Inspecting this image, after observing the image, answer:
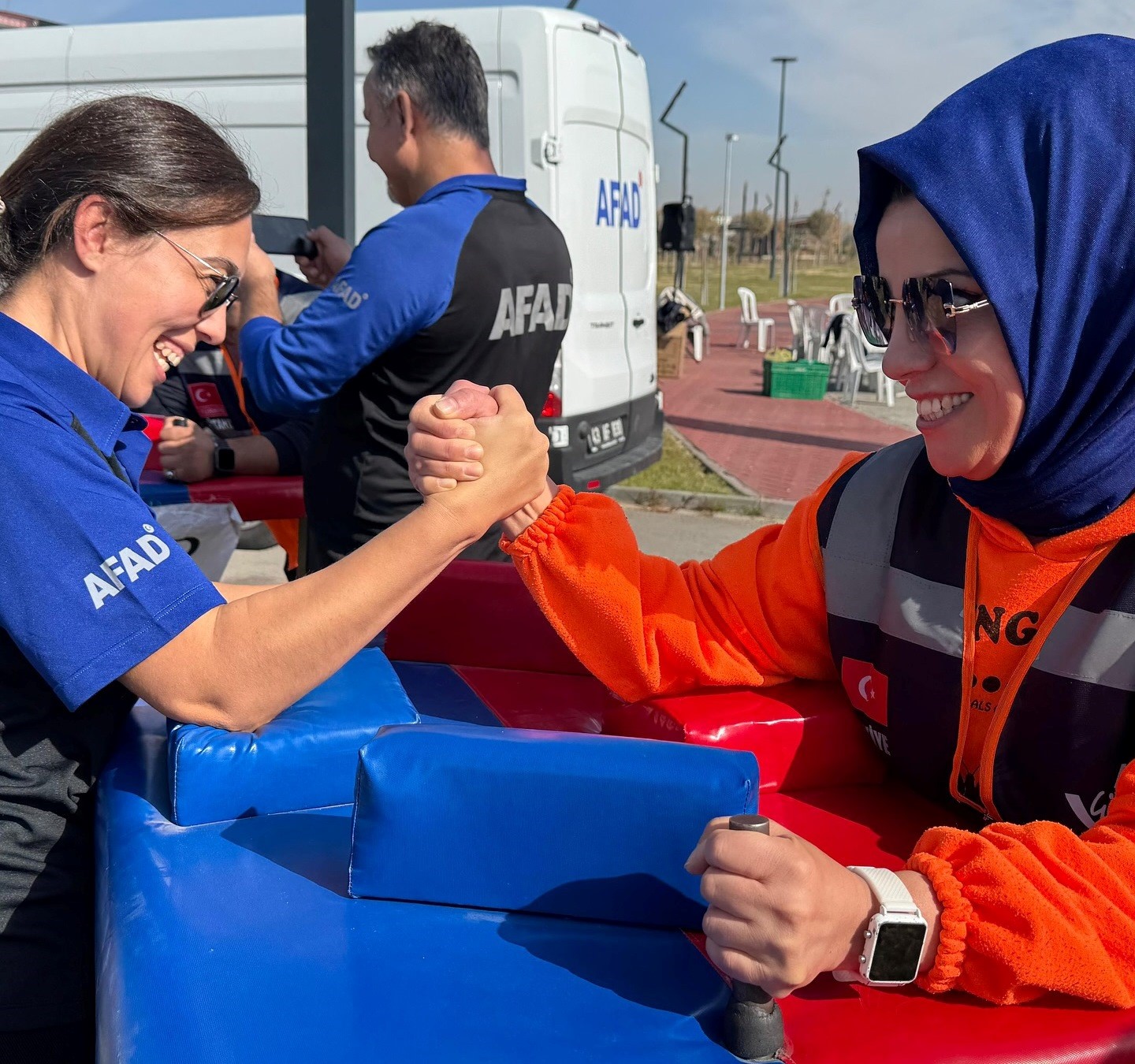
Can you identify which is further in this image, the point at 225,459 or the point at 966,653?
the point at 225,459

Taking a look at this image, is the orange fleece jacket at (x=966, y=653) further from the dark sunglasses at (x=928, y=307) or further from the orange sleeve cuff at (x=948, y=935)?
the dark sunglasses at (x=928, y=307)

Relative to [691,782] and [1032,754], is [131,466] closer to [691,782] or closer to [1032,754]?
[691,782]

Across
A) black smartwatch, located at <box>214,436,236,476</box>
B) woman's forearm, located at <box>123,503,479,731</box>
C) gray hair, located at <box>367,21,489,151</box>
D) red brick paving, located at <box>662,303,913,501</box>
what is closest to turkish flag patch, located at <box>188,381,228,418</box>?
black smartwatch, located at <box>214,436,236,476</box>

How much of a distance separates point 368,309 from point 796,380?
11.9 metres

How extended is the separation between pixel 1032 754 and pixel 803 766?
1.25 ft

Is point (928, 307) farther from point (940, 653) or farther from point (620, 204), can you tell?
point (620, 204)

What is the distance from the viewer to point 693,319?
16.6 metres

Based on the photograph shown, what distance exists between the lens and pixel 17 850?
4.65ft

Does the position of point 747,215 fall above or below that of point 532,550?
above

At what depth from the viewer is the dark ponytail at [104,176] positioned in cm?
150

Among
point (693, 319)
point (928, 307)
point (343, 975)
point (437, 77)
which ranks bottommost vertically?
point (343, 975)

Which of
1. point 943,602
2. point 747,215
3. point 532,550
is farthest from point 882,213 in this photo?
point 747,215

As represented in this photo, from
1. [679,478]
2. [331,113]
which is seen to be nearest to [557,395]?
[331,113]

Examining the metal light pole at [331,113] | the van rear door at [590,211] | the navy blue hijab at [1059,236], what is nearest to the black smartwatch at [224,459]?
the metal light pole at [331,113]
